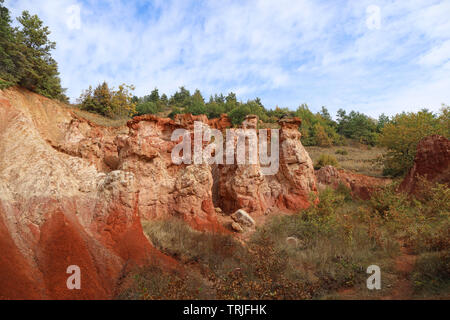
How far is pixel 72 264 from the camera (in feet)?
13.4

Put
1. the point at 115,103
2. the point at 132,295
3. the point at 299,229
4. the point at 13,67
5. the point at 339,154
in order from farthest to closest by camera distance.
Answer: the point at 339,154
the point at 115,103
the point at 13,67
the point at 299,229
the point at 132,295

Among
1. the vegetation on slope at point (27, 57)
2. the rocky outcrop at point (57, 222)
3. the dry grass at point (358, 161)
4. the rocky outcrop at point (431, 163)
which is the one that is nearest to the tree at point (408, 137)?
the dry grass at point (358, 161)

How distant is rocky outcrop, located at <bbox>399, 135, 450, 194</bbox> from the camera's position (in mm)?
10648

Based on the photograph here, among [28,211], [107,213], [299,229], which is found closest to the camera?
[28,211]

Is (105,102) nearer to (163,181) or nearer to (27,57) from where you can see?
(27,57)

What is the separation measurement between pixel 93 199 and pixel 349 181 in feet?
48.2

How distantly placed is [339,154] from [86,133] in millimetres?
25729

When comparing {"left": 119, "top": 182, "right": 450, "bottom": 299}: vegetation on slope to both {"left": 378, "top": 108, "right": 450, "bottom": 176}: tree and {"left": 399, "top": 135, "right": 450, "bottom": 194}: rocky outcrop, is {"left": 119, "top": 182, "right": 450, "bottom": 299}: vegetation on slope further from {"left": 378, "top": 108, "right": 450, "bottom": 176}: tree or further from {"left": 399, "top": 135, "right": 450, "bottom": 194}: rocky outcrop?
{"left": 378, "top": 108, "right": 450, "bottom": 176}: tree

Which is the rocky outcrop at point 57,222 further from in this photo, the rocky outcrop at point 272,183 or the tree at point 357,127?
the tree at point 357,127

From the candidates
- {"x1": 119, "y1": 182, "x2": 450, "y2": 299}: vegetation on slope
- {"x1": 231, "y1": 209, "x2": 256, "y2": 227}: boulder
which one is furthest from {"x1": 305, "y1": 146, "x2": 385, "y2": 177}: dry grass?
{"x1": 231, "y1": 209, "x2": 256, "y2": 227}: boulder

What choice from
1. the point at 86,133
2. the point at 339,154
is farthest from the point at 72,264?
the point at 339,154

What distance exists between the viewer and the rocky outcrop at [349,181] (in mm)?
13469

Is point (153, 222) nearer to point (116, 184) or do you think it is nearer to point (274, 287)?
point (116, 184)

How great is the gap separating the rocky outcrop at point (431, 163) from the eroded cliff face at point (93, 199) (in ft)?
17.5
